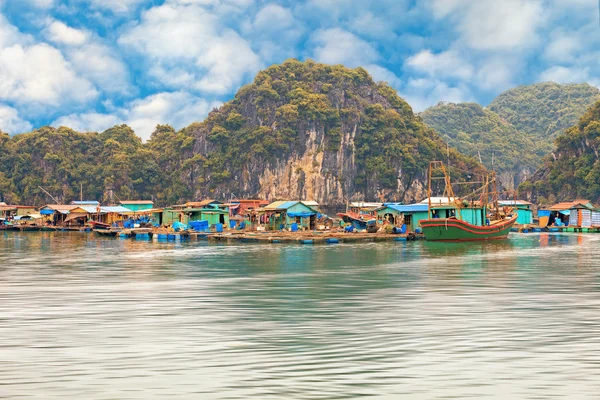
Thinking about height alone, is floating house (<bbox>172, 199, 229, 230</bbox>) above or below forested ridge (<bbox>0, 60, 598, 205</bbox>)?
below

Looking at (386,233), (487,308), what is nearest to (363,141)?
(386,233)

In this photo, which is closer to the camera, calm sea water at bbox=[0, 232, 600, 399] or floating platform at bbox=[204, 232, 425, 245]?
calm sea water at bbox=[0, 232, 600, 399]

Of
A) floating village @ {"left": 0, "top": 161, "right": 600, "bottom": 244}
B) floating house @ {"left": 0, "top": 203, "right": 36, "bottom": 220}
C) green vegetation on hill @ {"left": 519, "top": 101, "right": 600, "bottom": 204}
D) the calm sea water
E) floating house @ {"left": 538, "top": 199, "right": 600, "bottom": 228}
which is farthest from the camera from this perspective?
green vegetation on hill @ {"left": 519, "top": 101, "right": 600, "bottom": 204}

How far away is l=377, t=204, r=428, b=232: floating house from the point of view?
64.2 metres

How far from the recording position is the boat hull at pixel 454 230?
53938 millimetres

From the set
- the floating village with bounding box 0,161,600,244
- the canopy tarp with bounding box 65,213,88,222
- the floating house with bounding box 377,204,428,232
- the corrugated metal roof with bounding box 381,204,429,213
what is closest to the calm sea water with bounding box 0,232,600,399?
the floating village with bounding box 0,161,600,244

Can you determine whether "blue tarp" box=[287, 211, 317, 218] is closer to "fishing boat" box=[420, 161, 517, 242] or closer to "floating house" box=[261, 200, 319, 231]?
"floating house" box=[261, 200, 319, 231]

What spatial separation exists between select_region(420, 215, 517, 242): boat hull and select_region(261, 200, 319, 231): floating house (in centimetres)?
1787

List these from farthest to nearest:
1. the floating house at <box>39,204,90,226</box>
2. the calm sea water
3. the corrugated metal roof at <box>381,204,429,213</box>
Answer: the floating house at <box>39,204,90,226</box>, the corrugated metal roof at <box>381,204,429,213</box>, the calm sea water

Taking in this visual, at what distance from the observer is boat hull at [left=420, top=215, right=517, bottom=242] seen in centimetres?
5394

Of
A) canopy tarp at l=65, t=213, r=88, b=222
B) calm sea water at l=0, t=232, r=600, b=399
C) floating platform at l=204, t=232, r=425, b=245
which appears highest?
canopy tarp at l=65, t=213, r=88, b=222

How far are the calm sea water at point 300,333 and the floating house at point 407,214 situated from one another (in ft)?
101

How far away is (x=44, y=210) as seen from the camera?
3602 inches

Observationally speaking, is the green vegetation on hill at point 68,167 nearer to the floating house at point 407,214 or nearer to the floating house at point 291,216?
the floating house at point 291,216
